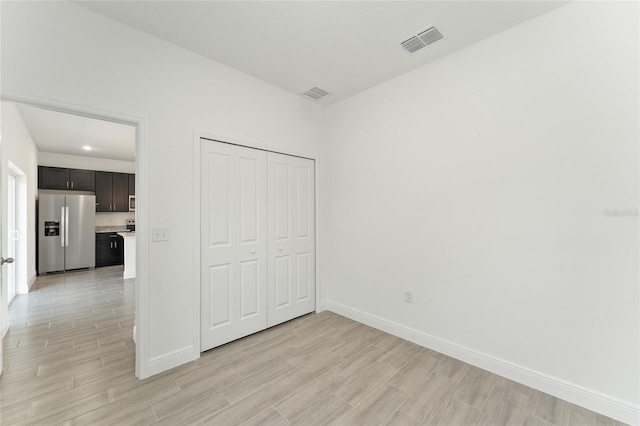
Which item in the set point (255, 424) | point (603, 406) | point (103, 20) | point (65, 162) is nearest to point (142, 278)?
point (255, 424)

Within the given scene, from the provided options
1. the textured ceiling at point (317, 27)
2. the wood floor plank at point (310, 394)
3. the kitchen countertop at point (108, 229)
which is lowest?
the wood floor plank at point (310, 394)

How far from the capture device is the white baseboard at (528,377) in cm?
177

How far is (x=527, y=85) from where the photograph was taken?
2.15 metres

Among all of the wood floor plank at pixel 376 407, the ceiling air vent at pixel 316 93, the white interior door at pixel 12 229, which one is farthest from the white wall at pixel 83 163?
the wood floor plank at pixel 376 407

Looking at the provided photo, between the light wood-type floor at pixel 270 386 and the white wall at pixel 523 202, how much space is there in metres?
0.34

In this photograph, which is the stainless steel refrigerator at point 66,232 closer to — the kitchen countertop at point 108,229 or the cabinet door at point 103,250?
the cabinet door at point 103,250

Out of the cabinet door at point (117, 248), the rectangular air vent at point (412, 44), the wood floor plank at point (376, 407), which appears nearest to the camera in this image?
the wood floor plank at point (376, 407)

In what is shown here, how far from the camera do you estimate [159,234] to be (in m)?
2.30

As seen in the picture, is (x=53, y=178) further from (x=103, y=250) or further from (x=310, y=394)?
(x=310, y=394)

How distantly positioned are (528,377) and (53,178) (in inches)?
364

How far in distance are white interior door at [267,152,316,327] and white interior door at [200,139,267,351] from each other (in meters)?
0.13

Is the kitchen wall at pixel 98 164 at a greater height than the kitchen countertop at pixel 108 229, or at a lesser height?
greater

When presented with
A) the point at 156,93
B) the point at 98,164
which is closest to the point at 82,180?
the point at 98,164

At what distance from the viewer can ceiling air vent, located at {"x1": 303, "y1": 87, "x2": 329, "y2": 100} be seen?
3.30m
